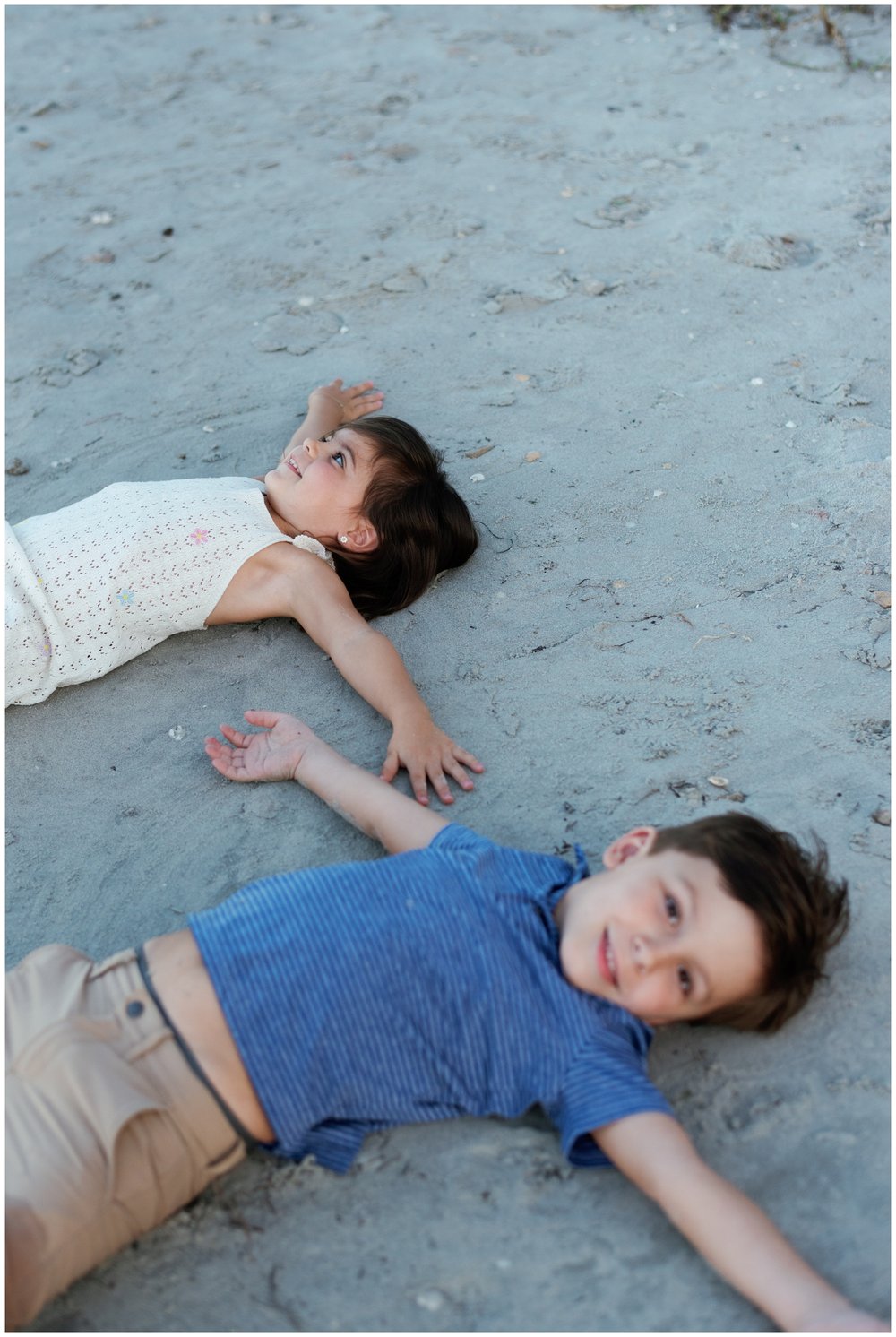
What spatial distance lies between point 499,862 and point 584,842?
15.2 inches

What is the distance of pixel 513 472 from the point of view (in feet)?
12.0

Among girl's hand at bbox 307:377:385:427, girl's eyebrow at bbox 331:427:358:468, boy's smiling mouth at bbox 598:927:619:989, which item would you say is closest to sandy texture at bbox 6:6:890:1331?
girl's hand at bbox 307:377:385:427

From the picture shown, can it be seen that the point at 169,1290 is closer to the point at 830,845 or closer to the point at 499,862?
the point at 499,862

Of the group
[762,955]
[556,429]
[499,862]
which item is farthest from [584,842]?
[556,429]

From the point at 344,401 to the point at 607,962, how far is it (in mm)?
2392

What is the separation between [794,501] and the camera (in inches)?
133

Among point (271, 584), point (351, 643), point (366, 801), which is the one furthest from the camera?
point (271, 584)

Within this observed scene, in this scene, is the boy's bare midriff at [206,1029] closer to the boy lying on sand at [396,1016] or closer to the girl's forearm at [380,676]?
the boy lying on sand at [396,1016]

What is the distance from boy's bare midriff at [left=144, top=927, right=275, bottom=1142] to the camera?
1.98 m

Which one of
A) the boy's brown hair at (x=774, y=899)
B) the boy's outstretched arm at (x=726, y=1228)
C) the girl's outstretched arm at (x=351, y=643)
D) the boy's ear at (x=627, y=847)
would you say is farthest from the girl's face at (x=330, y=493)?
the boy's outstretched arm at (x=726, y=1228)

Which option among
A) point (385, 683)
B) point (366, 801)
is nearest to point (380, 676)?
point (385, 683)

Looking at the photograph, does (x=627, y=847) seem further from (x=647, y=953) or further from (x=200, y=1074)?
(x=200, y=1074)

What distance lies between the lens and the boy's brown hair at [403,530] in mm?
3260

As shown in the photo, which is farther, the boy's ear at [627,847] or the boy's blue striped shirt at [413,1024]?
the boy's ear at [627,847]
